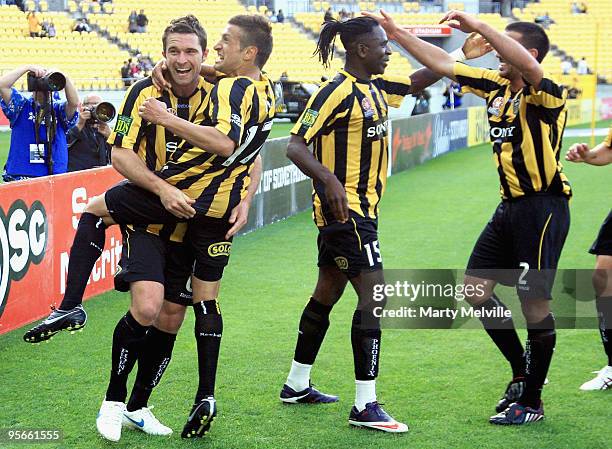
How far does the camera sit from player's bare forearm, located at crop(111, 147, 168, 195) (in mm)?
4750

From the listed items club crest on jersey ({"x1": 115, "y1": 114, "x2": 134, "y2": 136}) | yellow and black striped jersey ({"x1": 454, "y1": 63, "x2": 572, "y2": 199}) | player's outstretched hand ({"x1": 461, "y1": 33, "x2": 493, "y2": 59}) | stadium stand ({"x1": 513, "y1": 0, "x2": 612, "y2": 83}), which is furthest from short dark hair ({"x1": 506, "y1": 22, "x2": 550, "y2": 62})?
stadium stand ({"x1": 513, "y1": 0, "x2": 612, "y2": 83})

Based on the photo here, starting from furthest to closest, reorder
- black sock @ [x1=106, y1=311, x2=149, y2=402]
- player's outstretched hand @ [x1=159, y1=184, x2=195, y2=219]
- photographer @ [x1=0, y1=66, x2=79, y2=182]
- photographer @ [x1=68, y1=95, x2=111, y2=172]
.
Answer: photographer @ [x1=68, y1=95, x2=111, y2=172] → photographer @ [x1=0, y1=66, x2=79, y2=182] → black sock @ [x1=106, y1=311, x2=149, y2=402] → player's outstretched hand @ [x1=159, y1=184, x2=195, y2=219]

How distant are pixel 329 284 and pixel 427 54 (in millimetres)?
1442

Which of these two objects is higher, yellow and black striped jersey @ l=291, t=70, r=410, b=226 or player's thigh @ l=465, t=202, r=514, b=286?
yellow and black striped jersey @ l=291, t=70, r=410, b=226

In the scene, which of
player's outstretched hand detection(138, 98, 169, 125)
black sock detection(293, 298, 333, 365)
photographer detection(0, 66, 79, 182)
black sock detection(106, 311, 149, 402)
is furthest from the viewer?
photographer detection(0, 66, 79, 182)

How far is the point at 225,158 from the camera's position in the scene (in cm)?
493

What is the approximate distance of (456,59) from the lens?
5871 millimetres

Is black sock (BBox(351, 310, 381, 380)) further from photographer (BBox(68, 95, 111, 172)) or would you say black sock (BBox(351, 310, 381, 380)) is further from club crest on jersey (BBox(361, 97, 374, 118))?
photographer (BBox(68, 95, 111, 172))

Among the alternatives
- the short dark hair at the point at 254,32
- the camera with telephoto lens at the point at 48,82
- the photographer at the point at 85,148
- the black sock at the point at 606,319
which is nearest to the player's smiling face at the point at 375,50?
the short dark hair at the point at 254,32

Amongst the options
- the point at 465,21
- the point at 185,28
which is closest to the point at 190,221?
the point at 185,28

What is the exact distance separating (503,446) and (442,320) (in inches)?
116

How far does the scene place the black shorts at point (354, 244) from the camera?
517cm

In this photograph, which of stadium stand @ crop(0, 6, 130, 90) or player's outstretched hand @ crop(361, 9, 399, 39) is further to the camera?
stadium stand @ crop(0, 6, 130, 90)

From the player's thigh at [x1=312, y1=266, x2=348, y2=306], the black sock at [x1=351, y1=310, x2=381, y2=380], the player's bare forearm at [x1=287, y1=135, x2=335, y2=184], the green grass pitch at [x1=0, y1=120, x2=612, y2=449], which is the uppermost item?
the player's bare forearm at [x1=287, y1=135, x2=335, y2=184]
